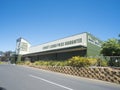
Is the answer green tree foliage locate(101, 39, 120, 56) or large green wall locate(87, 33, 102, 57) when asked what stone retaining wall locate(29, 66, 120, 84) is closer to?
large green wall locate(87, 33, 102, 57)

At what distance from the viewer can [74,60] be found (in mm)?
22094

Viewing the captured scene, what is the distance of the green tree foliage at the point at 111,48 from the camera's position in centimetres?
2556

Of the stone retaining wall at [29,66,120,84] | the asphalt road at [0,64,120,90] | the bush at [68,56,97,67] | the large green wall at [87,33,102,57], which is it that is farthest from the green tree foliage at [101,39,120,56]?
the asphalt road at [0,64,120,90]

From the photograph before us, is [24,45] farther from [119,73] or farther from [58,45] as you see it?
[119,73]

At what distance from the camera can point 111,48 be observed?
25.9m

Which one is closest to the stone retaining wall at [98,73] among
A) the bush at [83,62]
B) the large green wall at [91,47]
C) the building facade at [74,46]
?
the bush at [83,62]

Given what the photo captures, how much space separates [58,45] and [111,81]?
23.0m

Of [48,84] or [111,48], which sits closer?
[48,84]

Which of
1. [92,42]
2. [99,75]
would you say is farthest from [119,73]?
[92,42]

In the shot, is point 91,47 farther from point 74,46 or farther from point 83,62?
point 83,62

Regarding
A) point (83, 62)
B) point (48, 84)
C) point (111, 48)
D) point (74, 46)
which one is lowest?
point (48, 84)

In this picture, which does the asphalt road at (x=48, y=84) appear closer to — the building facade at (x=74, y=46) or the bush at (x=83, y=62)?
the bush at (x=83, y=62)

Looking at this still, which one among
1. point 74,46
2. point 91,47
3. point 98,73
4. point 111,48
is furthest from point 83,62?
point 91,47

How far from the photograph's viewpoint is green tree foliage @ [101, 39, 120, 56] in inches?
1006
